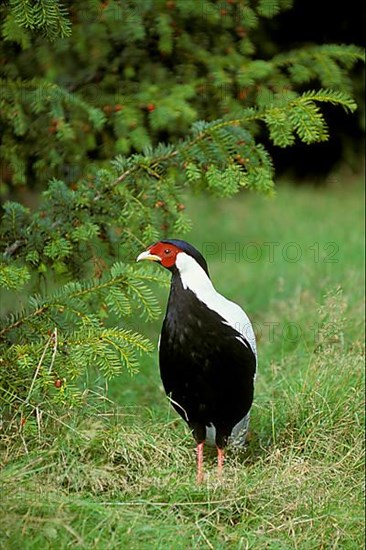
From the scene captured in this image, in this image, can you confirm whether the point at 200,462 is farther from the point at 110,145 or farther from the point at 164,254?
the point at 110,145

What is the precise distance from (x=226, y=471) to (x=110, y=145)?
2.58 metres

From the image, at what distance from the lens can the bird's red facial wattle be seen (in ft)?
11.5

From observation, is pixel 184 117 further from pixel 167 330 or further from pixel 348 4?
pixel 348 4

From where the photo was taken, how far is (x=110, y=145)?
564 centimetres

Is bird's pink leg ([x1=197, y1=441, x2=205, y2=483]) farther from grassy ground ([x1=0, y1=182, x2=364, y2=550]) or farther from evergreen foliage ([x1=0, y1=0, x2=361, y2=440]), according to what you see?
evergreen foliage ([x1=0, y1=0, x2=361, y2=440])

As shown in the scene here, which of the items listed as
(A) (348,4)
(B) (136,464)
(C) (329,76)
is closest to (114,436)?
(B) (136,464)

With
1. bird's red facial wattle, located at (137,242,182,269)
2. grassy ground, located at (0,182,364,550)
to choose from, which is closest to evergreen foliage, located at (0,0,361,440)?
bird's red facial wattle, located at (137,242,182,269)

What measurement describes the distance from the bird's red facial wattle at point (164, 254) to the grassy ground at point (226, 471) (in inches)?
22.1

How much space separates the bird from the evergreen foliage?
115 mm

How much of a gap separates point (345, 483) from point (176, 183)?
1445 mm

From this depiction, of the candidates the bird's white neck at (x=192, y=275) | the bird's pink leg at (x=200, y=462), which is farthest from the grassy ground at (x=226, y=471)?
the bird's white neck at (x=192, y=275)

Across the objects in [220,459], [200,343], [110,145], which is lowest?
[220,459]

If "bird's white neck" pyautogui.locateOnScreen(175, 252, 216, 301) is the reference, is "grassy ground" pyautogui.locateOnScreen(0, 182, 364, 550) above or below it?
below

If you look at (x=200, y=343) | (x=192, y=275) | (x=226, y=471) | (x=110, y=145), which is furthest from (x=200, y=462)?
(x=110, y=145)
